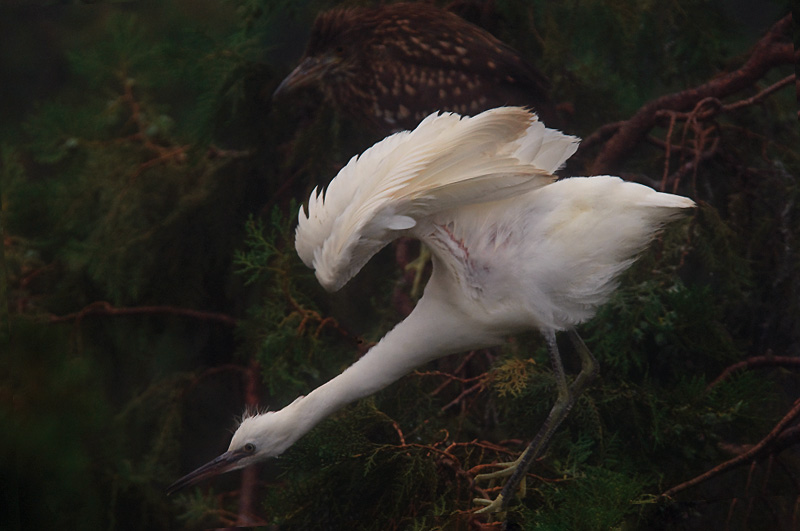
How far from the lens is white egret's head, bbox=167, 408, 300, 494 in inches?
39.3

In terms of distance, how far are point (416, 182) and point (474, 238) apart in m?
0.10

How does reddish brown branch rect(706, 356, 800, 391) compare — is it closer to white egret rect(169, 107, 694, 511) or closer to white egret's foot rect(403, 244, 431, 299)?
white egret rect(169, 107, 694, 511)

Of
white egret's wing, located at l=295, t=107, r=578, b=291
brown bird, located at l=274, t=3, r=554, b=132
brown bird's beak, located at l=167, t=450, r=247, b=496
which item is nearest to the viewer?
white egret's wing, located at l=295, t=107, r=578, b=291

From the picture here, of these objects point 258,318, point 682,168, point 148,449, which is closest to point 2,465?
point 148,449

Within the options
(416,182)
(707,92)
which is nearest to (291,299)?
(416,182)

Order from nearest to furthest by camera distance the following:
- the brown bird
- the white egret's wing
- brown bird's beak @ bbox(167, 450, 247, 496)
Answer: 1. the white egret's wing
2. brown bird's beak @ bbox(167, 450, 247, 496)
3. the brown bird

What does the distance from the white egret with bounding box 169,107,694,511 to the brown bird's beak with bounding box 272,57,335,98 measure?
19 cm

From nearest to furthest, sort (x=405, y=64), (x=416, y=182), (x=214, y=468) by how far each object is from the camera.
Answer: (x=416, y=182) < (x=214, y=468) < (x=405, y=64)

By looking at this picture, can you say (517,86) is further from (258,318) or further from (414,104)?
(258,318)

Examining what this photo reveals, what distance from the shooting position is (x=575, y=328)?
1.01 meters

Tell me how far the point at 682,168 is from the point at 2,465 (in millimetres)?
1064

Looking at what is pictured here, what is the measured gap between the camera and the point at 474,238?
95 cm

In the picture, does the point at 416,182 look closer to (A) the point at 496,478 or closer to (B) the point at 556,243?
(B) the point at 556,243

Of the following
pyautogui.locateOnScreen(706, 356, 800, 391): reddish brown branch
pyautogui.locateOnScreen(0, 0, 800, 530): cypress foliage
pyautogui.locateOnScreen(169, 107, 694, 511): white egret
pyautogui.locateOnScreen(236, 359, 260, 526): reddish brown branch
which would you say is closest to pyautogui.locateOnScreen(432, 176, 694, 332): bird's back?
pyautogui.locateOnScreen(169, 107, 694, 511): white egret
